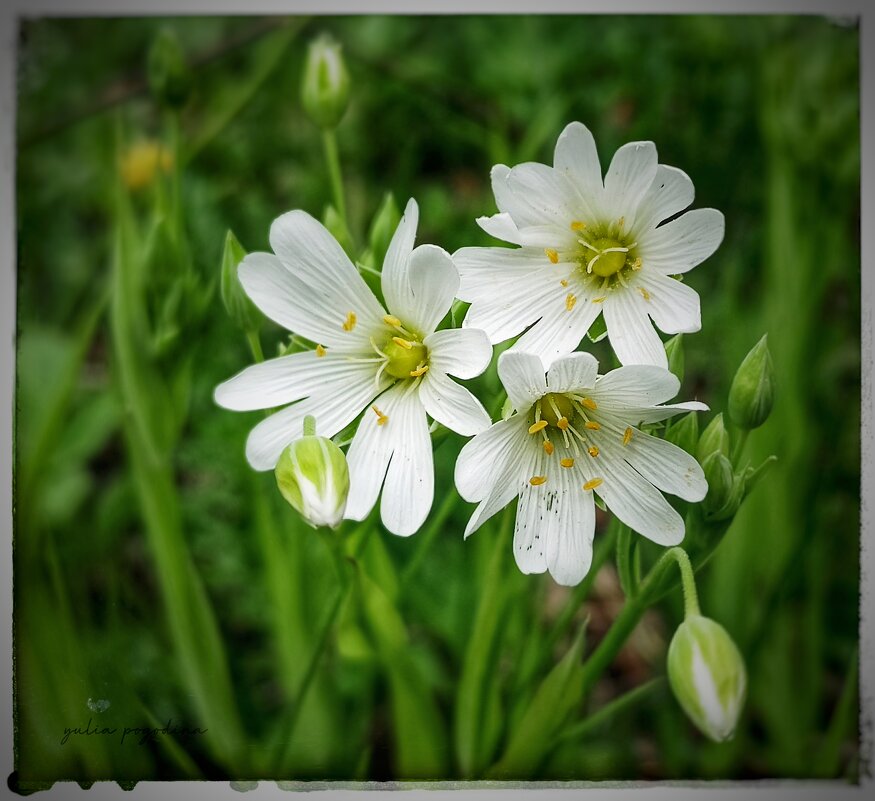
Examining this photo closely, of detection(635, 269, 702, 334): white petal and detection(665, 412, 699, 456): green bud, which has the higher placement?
detection(635, 269, 702, 334): white petal

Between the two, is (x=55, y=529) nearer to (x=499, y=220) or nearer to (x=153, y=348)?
(x=153, y=348)

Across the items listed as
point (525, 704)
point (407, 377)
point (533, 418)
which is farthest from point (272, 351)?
point (525, 704)

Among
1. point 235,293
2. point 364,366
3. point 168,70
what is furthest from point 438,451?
point 168,70

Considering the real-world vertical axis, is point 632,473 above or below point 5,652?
above

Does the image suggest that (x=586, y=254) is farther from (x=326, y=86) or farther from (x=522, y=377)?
(x=326, y=86)

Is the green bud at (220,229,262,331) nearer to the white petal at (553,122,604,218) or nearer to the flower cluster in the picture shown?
the flower cluster

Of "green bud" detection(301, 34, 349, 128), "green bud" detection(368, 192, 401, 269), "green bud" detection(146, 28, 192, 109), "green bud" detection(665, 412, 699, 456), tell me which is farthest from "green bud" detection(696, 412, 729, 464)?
"green bud" detection(146, 28, 192, 109)

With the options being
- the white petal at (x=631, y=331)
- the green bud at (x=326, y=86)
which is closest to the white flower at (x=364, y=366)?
the white petal at (x=631, y=331)
